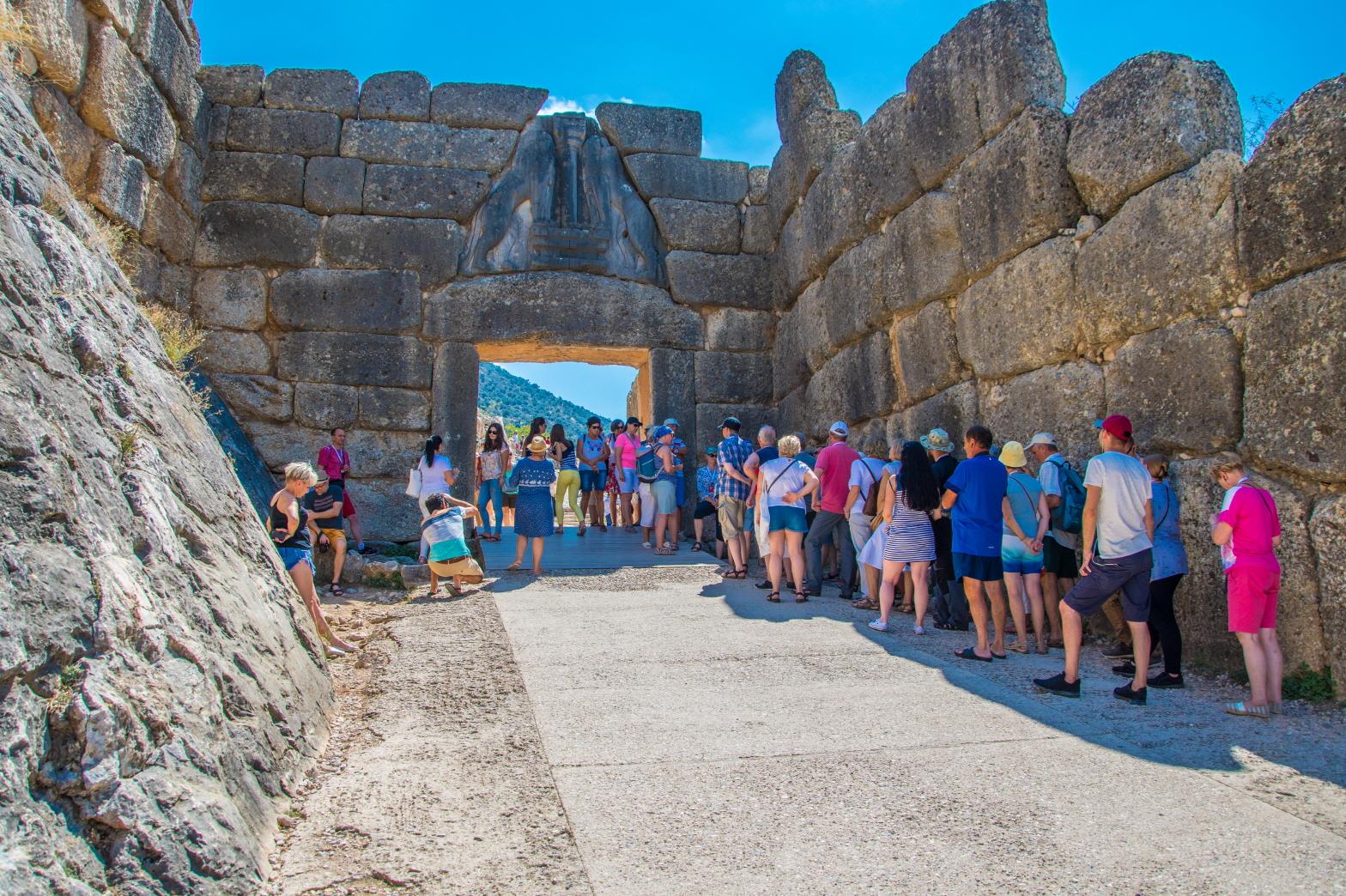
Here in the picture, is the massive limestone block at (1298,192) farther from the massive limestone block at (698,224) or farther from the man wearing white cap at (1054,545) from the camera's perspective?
the massive limestone block at (698,224)

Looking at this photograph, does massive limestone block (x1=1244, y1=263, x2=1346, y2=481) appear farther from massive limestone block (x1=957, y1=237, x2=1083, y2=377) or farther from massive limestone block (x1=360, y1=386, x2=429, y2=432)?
massive limestone block (x1=360, y1=386, x2=429, y2=432)

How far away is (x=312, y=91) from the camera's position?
1030 cm

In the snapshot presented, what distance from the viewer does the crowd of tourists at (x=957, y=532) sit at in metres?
4.35

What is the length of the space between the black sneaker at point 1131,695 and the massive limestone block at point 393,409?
7.58m

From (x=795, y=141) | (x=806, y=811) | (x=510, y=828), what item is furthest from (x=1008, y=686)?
(x=795, y=141)

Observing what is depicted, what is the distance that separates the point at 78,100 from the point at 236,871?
284 inches

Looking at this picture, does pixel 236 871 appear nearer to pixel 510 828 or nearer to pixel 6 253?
pixel 510 828

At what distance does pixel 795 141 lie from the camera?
33.8 feet

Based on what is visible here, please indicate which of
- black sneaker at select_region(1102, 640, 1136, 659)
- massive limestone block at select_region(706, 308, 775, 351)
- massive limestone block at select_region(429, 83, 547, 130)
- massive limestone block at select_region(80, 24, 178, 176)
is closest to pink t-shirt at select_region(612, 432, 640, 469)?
massive limestone block at select_region(706, 308, 775, 351)

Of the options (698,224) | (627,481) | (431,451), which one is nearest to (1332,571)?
(431,451)

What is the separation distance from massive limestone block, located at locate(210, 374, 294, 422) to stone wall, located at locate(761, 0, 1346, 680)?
5.68 meters

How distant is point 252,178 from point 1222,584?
9.62m

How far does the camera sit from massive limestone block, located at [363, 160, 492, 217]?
10.4 m

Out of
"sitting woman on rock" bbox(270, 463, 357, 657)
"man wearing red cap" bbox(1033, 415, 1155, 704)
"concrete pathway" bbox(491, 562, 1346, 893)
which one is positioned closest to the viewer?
"concrete pathway" bbox(491, 562, 1346, 893)
